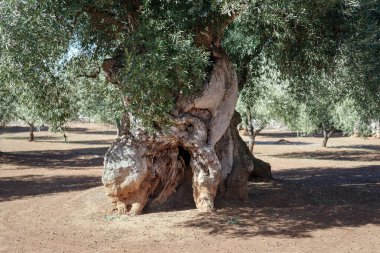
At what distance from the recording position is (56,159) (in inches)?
1192

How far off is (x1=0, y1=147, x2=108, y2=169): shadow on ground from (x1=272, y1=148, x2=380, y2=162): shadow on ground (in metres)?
14.1

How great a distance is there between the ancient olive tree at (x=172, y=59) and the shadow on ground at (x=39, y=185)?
6520 millimetres

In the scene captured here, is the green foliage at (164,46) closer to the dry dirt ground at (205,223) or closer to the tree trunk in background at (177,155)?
the tree trunk in background at (177,155)

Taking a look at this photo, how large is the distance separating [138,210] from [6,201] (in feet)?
21.1

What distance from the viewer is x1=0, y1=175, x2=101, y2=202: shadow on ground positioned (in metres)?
17.0

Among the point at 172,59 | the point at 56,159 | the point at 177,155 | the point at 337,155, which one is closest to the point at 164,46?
the point at 172,59

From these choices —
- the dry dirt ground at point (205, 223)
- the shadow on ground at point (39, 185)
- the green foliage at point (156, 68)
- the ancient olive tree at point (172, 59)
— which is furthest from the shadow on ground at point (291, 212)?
the shadow on ground at point (39, 185)

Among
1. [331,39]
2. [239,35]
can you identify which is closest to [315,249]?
[331,39]

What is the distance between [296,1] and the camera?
966 centimetres

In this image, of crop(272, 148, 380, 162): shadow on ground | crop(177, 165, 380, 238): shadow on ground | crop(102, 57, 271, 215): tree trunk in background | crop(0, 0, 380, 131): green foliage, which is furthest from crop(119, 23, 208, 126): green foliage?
crop(272, 148, 380, 162): shadow on ground

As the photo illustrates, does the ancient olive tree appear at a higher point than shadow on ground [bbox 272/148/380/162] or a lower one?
higher

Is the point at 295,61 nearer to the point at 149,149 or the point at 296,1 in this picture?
the point at 296,1

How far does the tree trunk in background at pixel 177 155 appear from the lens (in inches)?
445

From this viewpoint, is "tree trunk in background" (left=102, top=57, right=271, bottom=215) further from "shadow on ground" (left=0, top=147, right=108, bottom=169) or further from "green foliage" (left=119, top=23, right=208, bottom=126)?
"shadow on ground" (left=0, top=147, right=108, bottom=169)
